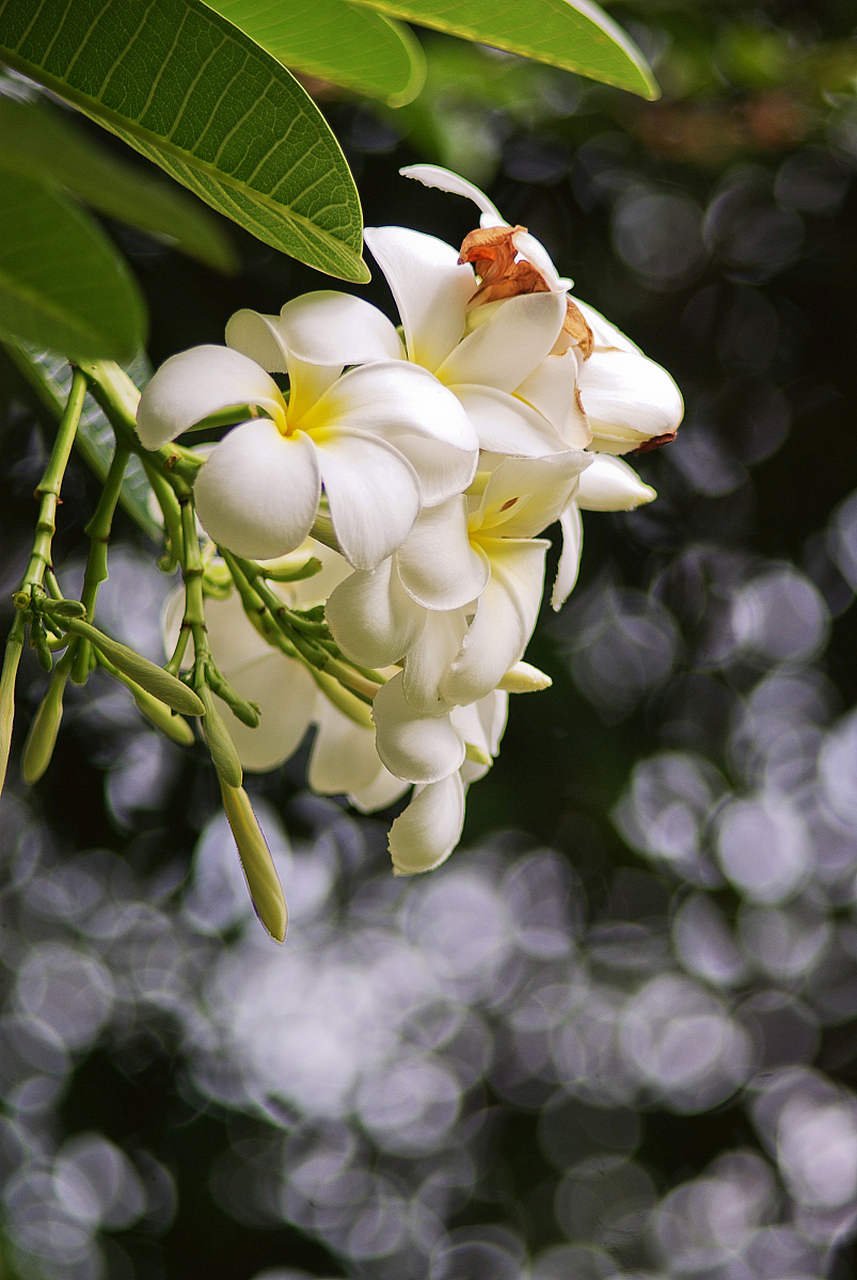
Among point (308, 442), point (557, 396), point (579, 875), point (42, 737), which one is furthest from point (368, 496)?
point (579, 875)

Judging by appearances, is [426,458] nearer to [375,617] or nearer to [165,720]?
[375,617]

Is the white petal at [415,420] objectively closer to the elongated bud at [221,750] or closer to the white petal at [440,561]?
the white petal at [440,561]

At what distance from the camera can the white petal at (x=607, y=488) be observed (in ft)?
1.82

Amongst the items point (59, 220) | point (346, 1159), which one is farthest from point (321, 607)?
point (346, 1159)

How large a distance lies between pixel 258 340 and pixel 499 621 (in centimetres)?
16

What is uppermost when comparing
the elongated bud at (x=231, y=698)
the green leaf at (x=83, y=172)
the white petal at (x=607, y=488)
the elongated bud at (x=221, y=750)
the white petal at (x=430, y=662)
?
the green leaf at (x=83, y=172)

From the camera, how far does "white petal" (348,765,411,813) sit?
25.5 inches

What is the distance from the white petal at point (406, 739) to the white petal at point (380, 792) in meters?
0.15

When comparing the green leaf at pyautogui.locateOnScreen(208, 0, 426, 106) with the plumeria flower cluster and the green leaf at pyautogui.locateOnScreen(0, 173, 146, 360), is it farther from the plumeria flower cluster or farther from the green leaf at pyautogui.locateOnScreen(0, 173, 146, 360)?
the green leaf at pyautogui.locateOnScreen(0, 173, 146, 360)

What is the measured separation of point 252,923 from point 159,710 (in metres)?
1.72

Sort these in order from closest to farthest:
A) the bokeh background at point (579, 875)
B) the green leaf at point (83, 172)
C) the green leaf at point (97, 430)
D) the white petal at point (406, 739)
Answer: the green leaf at point (83, 172) → the white petal at point (406, 739) → the green leaf at point (97, 430) → the bokeh background at point (579, 875)

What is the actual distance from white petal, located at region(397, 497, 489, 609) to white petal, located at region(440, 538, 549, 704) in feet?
0.07

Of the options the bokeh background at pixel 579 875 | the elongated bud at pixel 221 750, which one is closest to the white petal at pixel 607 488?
the elongated bud at pixel 221 750

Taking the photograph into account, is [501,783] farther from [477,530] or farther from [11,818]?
[477,530]
